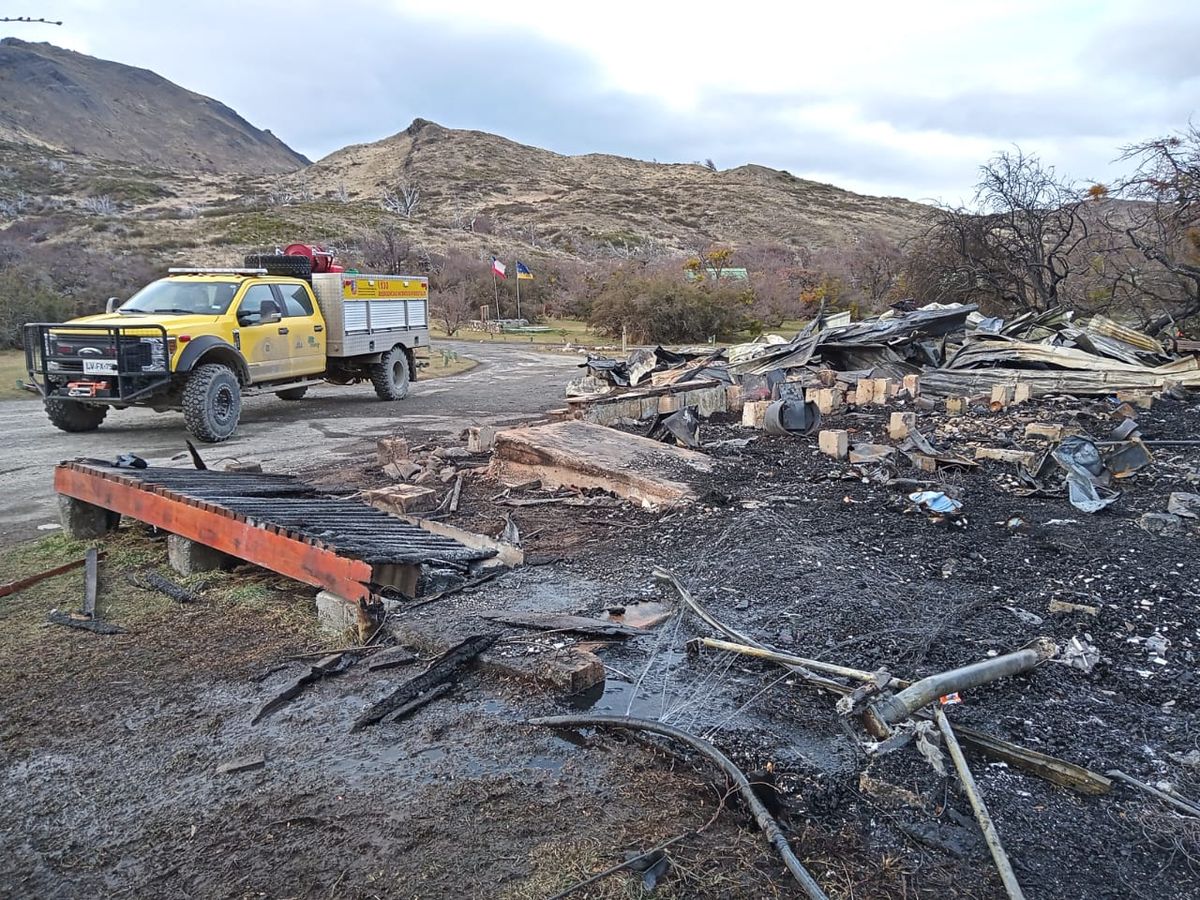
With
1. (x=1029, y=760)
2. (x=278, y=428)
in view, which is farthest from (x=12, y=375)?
(x=1029, y=760)

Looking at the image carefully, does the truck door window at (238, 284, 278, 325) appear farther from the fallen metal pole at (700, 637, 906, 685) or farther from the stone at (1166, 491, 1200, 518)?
the stone at (1166, 491, 1200, 518)

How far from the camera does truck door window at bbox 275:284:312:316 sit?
448 inches

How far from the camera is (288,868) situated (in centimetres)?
252

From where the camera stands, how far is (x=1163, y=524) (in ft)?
18.7

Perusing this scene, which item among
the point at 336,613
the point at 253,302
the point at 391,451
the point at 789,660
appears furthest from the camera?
the point at 253,302

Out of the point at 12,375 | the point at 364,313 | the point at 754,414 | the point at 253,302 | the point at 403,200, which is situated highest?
the point at 403,200

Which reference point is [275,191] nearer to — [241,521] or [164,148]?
[164,148]

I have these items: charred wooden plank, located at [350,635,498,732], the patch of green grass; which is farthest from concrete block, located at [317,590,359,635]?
the patch of green grass

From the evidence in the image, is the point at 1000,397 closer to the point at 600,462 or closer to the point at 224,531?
the point at 600,462

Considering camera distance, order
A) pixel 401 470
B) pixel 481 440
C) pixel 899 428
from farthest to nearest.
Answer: pixel 899 428 → pixel 481 440 → pixel 401 470

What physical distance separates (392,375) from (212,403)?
4.08 m

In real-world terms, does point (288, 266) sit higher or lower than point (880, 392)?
higher

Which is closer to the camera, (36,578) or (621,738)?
(621,738)

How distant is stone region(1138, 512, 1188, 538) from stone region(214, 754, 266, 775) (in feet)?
18.2
